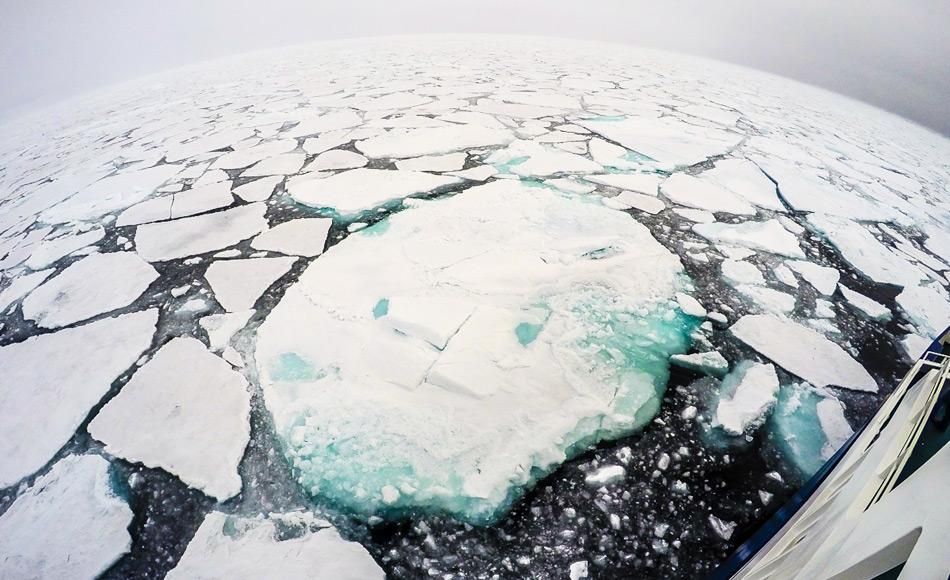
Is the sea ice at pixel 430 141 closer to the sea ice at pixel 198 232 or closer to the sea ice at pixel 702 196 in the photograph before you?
the sea ice at pixel 198 232

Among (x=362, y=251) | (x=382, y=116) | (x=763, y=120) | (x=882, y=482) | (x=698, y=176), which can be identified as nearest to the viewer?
(x=882, y=482)

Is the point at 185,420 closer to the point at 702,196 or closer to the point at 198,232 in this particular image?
the point at 198,232

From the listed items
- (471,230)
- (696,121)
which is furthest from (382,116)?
(696,121)

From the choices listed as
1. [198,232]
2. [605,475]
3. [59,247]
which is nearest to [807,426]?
[605,475]

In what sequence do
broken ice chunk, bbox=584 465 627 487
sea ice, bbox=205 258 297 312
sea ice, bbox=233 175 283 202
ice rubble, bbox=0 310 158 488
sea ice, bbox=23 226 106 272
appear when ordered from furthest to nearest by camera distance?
sea ice, bbox=233 175 283 202, sea ice, bbox=23 226 106 272, sea ice, bbox=205 258 297 312, ice rubble, bbox=0 310 158 488, broken ice chunk, bbox=584 465 627 487

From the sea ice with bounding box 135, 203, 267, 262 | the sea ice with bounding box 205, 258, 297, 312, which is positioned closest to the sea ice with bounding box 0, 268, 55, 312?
the sea ice with bounding box 135, 203, 267, 262

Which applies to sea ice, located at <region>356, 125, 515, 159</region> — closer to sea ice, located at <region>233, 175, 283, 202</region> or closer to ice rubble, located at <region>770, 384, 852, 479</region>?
sea ice, located at <region>233, 175, 283, 202</region>

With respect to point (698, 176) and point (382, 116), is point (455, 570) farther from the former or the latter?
point (382, 116)
